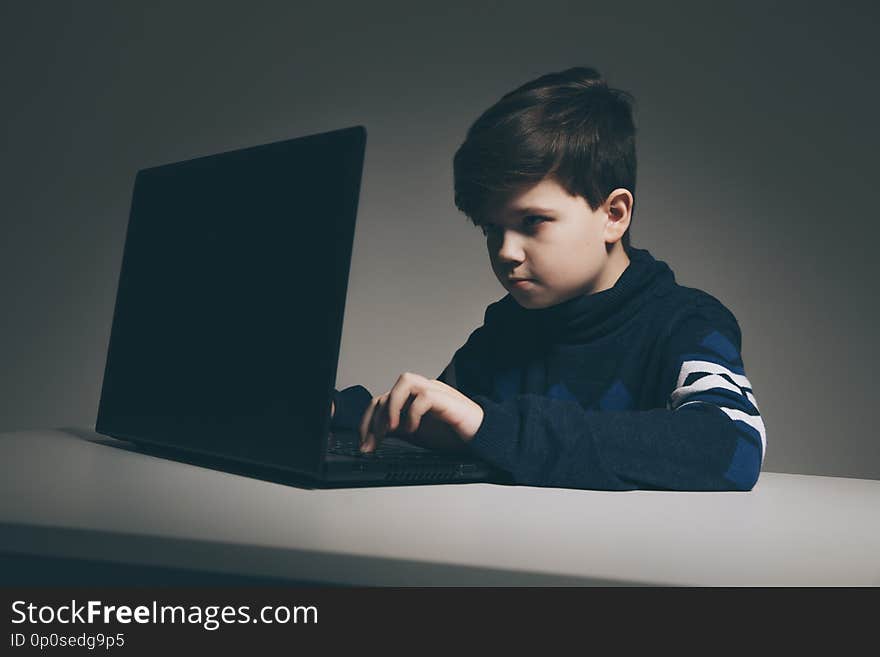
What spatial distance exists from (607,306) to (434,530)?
2.24ft

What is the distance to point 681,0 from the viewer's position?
1828 mm

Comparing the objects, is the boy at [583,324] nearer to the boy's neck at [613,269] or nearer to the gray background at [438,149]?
the boy's neck at [613,269]

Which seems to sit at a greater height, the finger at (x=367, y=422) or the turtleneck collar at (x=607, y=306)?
the turtleneck collar at (x=607, y=306)

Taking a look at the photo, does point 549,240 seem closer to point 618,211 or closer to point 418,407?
point 618,211

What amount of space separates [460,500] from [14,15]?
1965 mm

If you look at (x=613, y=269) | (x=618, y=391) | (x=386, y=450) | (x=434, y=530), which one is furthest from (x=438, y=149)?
(x=434, y=530)

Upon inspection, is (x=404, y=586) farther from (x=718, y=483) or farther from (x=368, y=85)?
(x=368, y=85)

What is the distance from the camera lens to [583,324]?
1157 mm

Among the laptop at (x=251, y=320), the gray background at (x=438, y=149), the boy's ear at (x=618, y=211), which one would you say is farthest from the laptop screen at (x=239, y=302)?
the gray background at (x=438, y=149)

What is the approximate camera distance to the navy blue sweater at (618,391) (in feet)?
2.42

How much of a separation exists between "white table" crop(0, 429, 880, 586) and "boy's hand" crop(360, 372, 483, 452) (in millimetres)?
56

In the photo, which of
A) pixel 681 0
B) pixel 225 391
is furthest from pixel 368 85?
pixel 225 391

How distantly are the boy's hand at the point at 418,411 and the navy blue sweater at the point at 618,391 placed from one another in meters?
0.02

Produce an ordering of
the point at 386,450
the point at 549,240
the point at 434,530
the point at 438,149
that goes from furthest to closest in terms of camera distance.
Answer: the point at 438,149 → the point at 549,240 → the point at 386,450 → the point at 434,530
